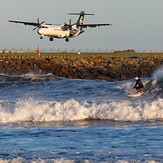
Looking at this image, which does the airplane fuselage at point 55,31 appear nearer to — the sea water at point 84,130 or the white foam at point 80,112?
the sea water at point 84,130

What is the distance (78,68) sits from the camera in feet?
191

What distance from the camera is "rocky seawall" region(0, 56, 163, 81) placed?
54969 mm

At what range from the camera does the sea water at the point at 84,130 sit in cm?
1032

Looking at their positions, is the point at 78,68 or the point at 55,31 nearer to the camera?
the point at 78,68

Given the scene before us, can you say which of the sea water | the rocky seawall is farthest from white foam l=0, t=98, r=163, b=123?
the rocky seawall

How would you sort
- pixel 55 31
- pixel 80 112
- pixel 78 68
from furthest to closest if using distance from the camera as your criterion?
pixel 55 31
pixel 78 68
pixel 80 112

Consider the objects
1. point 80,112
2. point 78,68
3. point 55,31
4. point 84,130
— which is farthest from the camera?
point 55,31

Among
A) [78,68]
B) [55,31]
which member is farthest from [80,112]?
[55,31]

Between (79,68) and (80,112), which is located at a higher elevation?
(79,68)

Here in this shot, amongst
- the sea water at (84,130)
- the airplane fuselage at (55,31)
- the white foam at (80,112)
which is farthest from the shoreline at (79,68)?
the white foam at (80,112)

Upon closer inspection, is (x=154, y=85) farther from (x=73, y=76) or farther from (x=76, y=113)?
(x=73, y=76)

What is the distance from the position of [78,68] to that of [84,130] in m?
44.3

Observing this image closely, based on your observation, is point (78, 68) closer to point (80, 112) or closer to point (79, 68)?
point (79, 68)

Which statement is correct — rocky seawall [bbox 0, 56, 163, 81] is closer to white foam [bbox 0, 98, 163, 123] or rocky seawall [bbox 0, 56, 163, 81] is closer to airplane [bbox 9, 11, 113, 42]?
airplane [bbox 9, 11, 113, 42]
